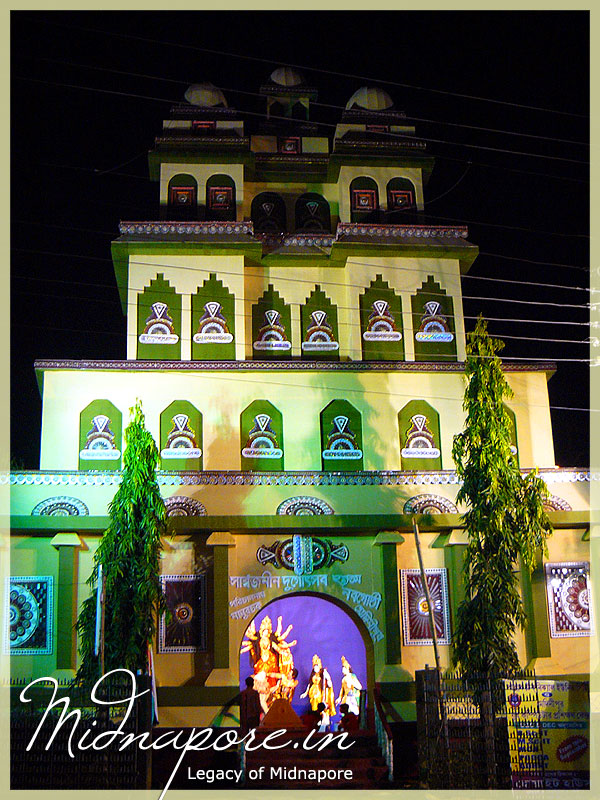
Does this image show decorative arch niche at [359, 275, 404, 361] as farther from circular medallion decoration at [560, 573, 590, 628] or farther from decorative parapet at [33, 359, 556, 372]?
circular medallion decoration at [560, 573, 590, 628]

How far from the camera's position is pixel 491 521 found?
19797 millimetres

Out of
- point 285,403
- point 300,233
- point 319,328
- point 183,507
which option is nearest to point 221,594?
point 183,507

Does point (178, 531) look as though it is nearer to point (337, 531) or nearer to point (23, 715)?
point (337, 531)

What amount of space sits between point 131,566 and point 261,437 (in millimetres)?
5706

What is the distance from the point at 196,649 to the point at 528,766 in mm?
8478

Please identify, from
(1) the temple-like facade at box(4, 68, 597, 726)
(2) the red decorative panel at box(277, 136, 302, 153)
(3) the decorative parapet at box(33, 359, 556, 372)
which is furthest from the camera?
(2) the red decorative panel at box(277, 136, 302, 153)

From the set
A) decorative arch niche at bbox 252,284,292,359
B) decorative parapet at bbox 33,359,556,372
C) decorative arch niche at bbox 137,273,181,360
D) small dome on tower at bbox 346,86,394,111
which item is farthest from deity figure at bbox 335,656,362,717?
small dome on tower at bbox 346,86,394,111

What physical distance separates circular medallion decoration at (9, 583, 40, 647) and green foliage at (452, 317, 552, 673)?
924 cm

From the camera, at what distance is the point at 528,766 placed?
666 inches

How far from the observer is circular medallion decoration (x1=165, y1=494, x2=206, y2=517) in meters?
23.4

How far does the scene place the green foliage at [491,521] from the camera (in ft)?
62.7

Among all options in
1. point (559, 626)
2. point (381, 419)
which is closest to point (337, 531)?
point (381, 419)

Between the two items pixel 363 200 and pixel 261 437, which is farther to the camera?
pixel 363 200

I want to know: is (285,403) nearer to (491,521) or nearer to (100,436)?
(100,436)
